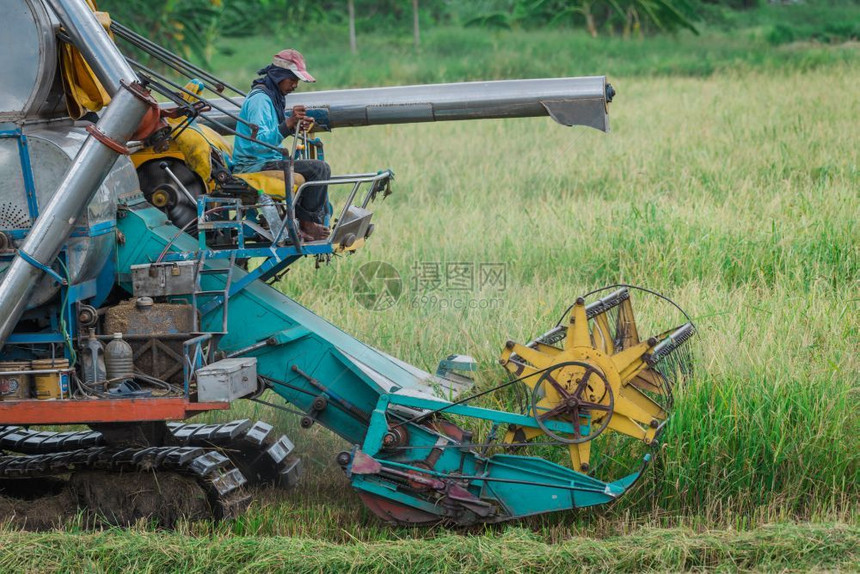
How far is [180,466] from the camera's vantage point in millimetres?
6684

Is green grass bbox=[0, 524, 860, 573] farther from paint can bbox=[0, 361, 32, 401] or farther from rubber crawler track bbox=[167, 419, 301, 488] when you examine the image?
rubber crawler track bbox=[167, 419, 301, 488]

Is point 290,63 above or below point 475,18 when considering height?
below

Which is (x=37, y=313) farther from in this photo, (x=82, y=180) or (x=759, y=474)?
(x=759, y=474)

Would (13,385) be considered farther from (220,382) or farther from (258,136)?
(258,136)

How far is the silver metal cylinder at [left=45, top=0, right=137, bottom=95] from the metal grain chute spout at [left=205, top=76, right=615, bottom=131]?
1.75 meters

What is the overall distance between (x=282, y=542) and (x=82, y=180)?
2249 mm

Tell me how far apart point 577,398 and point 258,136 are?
2.44m

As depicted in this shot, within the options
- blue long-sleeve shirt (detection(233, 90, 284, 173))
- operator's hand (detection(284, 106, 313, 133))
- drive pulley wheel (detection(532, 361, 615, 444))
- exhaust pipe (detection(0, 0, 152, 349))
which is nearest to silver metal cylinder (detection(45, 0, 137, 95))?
exhaust pipe (detection(0, 0, 152, 349))

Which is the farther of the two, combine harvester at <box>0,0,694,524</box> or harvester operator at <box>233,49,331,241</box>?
harvester operator at <box>233,49,331,241</box>

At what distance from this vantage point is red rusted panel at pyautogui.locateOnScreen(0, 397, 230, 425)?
6215 mm

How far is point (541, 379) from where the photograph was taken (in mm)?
6312

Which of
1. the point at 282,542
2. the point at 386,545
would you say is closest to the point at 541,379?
the point at 386,545

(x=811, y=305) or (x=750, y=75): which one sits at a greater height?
(x=750, y=75)

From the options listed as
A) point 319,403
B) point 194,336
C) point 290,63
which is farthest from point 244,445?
point 290,63
